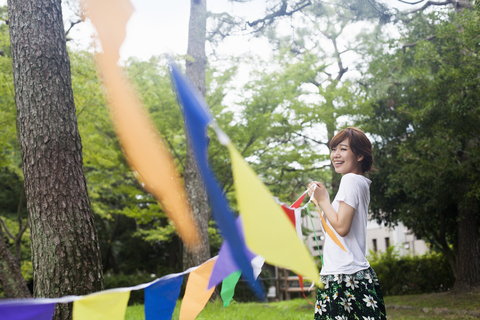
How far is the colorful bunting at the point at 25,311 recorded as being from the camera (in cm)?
149

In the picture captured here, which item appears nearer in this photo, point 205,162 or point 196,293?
point 205,162

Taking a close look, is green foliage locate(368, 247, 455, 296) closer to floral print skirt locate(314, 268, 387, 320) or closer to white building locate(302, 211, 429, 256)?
white building locate(302, 211, 429, 256)

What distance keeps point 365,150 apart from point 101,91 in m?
7.50

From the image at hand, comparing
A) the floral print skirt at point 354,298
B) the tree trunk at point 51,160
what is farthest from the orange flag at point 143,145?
the floral print skirt at point 354,298

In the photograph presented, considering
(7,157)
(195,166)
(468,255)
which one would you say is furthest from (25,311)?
(468,255)

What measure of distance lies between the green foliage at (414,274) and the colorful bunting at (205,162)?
1252cm

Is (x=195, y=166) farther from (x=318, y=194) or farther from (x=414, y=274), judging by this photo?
(x=414, y=274)

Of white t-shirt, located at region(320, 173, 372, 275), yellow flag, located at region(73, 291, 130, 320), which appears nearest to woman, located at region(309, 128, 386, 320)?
white t-shirt, located at region(320, 173, 372, 275)

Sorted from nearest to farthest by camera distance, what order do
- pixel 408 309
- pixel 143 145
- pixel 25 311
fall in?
pixel 25 311 < pixel 408 309 < pixel 143 145

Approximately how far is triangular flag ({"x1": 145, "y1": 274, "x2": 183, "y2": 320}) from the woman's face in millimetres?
1078

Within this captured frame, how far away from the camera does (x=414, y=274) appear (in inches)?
467

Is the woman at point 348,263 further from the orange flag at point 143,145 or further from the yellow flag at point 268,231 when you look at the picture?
the orange flag at point 143,145

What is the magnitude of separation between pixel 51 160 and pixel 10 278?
3.69m

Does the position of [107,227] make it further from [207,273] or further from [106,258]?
[207,273]
